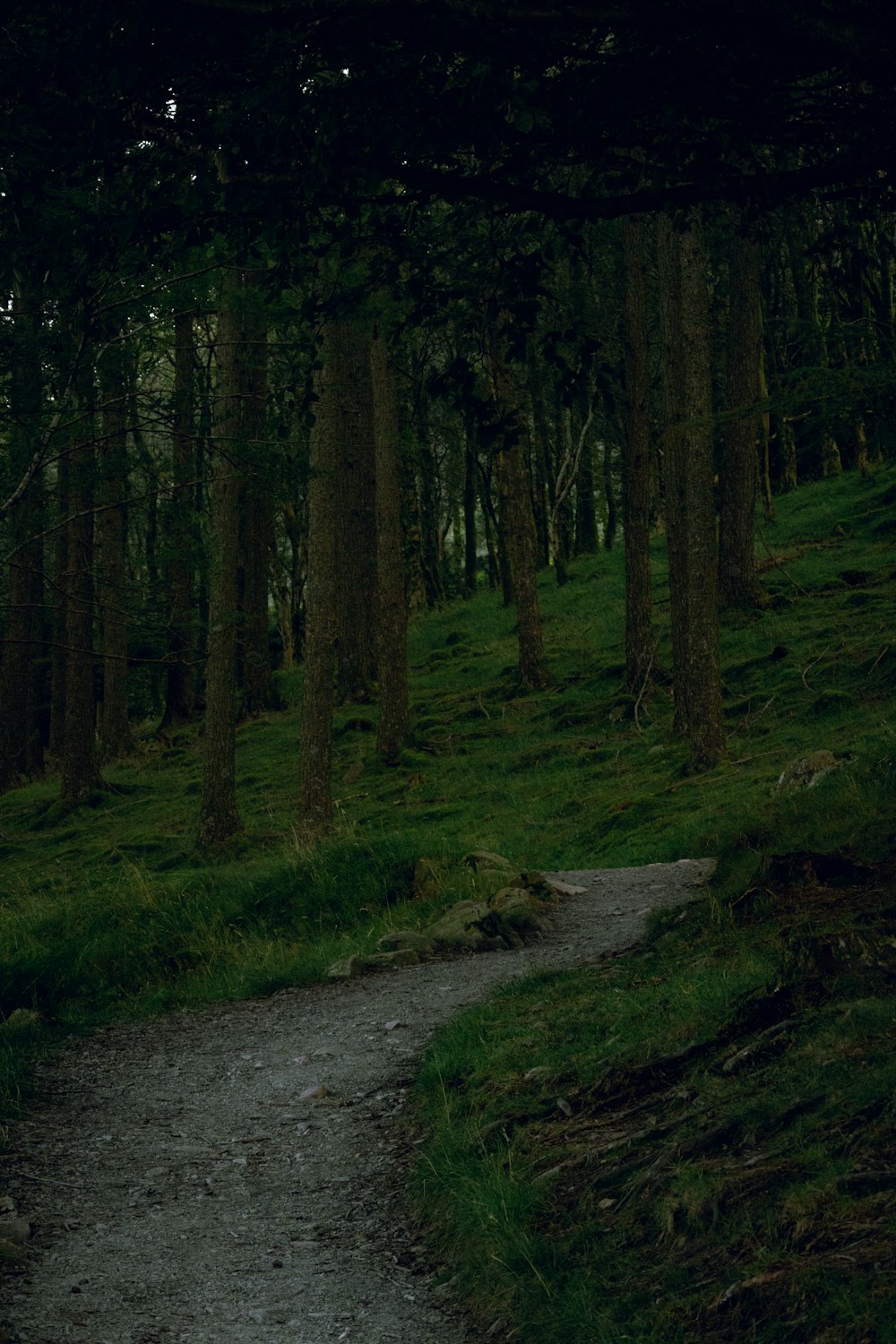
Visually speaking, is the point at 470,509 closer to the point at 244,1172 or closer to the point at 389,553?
the point at 389,553

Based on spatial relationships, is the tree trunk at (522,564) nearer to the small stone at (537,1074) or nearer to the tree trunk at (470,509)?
the tree trunk at (470,509)

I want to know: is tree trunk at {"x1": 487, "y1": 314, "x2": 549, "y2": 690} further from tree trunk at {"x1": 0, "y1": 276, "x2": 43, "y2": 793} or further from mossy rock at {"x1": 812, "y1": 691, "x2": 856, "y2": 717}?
tree trunk at {"x1": 0, "y1": 276, "x2": 43, "y2": 793}

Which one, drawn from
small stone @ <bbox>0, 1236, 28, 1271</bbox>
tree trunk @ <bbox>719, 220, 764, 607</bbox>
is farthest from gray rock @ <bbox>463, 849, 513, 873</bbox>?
tree trunk @ <bbox>719, 220, 764, 607</bbox>

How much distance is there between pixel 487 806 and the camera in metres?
18.0

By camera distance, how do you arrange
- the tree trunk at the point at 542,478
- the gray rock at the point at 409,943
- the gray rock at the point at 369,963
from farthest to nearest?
the tree trunk at the point at 542,478 → the gray rock at the point at 409,943 → the gray rock at the point at 369,963

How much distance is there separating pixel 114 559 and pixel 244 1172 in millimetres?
21840

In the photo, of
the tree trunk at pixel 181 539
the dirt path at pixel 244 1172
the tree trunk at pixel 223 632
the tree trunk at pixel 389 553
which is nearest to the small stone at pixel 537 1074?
the dirt path at pixel 244 1172

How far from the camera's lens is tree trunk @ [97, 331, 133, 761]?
1225 cm

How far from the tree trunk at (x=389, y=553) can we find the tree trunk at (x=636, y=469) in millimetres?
4081

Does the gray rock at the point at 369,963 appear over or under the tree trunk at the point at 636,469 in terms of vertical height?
under

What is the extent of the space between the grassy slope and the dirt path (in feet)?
1.60

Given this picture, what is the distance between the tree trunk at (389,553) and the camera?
21641 mm

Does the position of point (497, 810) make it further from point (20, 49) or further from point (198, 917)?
point (20, 49)

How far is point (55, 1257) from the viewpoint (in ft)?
16.2
